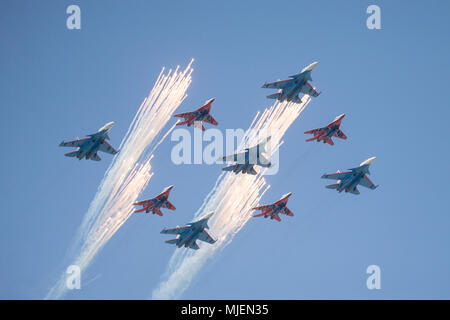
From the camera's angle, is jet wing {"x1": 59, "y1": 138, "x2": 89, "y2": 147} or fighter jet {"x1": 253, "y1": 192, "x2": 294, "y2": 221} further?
fighter jet {"x1": 253, "y1": 192, "x2": 294, "y2": 221}

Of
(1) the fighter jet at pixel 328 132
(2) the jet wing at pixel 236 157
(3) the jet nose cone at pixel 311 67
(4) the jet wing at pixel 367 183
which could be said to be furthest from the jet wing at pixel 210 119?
(4) the jet wing at pixel 367 183

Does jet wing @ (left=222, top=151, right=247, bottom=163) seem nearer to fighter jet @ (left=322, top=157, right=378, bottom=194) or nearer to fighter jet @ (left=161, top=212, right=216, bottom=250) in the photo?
fighter jet @ (left=161, top=212, right=216, bottom=250)

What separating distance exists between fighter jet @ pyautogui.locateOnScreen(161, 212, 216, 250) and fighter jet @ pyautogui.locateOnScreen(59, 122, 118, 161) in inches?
608

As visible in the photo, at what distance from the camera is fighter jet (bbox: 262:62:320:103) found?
97438 mm

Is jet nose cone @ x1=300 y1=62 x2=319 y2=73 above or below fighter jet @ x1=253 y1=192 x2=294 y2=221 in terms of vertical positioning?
above

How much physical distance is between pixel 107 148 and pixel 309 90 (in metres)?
31.6

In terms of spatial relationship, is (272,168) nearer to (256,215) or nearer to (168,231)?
(256,215)

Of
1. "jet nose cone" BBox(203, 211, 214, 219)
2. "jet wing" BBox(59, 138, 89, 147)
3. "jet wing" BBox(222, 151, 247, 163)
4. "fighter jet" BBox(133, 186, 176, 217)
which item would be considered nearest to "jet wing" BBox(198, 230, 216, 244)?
"jet nose cone" BBox(203, 211, 214, 219)

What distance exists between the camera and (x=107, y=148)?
328 ft

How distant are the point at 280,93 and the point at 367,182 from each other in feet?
62.0

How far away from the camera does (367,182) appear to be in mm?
101000
